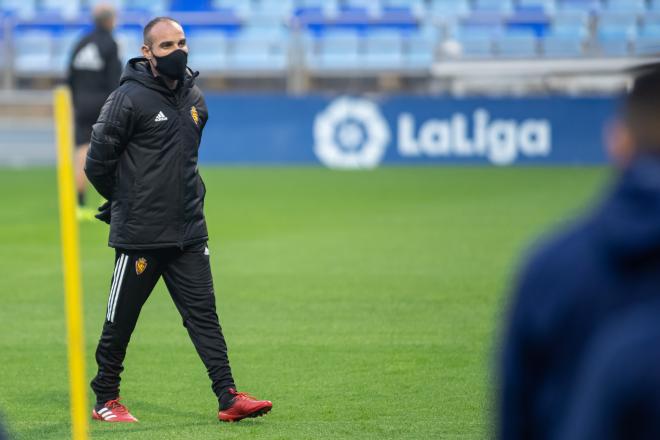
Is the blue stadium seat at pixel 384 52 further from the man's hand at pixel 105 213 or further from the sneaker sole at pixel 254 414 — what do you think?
the sneaker sole at pixel 254 414

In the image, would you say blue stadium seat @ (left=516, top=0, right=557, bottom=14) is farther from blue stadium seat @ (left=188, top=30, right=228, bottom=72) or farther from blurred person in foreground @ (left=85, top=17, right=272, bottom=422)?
blurred person in foreground @ (left=85, top=17, right=272, bottom=422)

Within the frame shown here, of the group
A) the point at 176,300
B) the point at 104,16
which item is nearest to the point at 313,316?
the point at 176,300

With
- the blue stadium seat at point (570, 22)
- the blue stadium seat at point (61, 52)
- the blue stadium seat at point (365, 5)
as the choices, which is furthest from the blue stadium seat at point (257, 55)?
the blue stadium seat at point (570, 22)

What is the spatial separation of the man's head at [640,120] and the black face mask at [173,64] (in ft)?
14.3

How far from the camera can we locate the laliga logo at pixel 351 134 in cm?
2509

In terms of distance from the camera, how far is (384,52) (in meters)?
27.4

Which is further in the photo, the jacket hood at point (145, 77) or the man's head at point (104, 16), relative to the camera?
the man's head at point (104, 16)

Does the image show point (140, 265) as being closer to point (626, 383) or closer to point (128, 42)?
point (626, 383)

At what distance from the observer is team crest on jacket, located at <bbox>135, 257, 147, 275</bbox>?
641 cm

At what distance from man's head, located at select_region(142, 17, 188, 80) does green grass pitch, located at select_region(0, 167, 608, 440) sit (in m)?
1.83

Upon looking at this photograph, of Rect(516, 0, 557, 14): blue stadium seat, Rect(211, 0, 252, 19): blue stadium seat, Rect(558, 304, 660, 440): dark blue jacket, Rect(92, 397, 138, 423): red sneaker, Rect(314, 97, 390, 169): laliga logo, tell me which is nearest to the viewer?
Rect(558, 304, 660, 440): dark blue jacket

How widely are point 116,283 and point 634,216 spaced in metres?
4.84

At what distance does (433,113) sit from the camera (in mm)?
24984

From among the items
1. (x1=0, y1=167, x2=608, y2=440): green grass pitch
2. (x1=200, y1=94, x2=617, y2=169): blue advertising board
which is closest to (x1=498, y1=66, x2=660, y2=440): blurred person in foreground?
(x1=0, y1=167, x2=608, y2=440): green grass pitch
